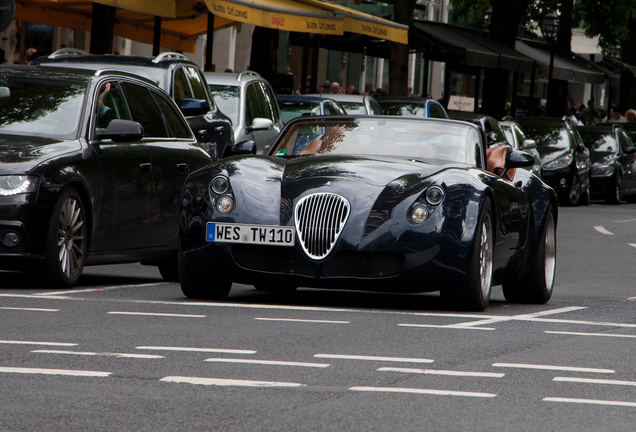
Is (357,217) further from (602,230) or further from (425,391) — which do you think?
(602,230)

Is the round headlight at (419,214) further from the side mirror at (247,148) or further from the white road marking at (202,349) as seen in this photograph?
the white road marking at (202,349)

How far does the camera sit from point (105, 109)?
10.1 metres

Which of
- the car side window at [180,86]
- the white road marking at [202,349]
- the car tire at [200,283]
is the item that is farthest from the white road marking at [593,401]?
the car side window at [180,86]

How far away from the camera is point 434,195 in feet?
27.1

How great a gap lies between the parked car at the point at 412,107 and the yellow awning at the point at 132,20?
377cm

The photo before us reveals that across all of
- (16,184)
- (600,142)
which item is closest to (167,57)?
(16,184)

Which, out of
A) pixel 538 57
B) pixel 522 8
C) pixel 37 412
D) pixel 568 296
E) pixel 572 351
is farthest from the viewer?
pixel 538 57

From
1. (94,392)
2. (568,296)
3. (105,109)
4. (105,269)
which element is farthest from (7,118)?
(94,392)

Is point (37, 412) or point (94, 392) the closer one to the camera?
point (37, 412)

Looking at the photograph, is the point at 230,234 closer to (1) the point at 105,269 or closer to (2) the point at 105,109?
(2) the point at 105,109

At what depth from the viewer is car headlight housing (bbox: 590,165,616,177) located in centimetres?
2981

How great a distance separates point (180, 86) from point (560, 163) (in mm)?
13983

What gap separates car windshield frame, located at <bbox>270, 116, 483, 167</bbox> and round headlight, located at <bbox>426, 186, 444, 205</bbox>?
44.9 inches

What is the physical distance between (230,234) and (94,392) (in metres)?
3.26
